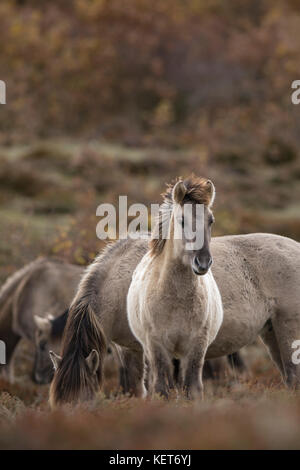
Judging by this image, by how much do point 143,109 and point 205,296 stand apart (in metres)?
29.4

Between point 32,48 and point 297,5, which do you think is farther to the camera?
point 297,5

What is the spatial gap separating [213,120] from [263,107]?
2420 mm

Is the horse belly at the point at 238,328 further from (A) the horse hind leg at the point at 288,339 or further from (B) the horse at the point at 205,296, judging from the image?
(A) the horse hind leg at the point at 288,339

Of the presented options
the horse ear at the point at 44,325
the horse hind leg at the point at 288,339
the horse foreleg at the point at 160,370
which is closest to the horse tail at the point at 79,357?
the horse foreleg at the point at 160,370

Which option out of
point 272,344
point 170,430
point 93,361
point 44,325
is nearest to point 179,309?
point 93,361

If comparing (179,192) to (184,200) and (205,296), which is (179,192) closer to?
(184,200)

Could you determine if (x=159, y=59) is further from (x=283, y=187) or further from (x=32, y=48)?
(x=283, y=187)

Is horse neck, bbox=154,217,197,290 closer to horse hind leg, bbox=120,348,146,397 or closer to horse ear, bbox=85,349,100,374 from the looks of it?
horse ear, bbox=85,349,100,374

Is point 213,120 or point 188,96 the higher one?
point 188,96

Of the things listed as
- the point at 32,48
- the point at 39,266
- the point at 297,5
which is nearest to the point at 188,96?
the point at 32,48

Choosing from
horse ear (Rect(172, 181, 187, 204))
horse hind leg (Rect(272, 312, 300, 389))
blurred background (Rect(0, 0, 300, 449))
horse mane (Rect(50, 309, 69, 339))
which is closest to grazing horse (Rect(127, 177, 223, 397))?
horse ear (Rect(172, 181, 187, 204))

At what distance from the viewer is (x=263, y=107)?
101 feet

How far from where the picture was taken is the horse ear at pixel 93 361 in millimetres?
5574
